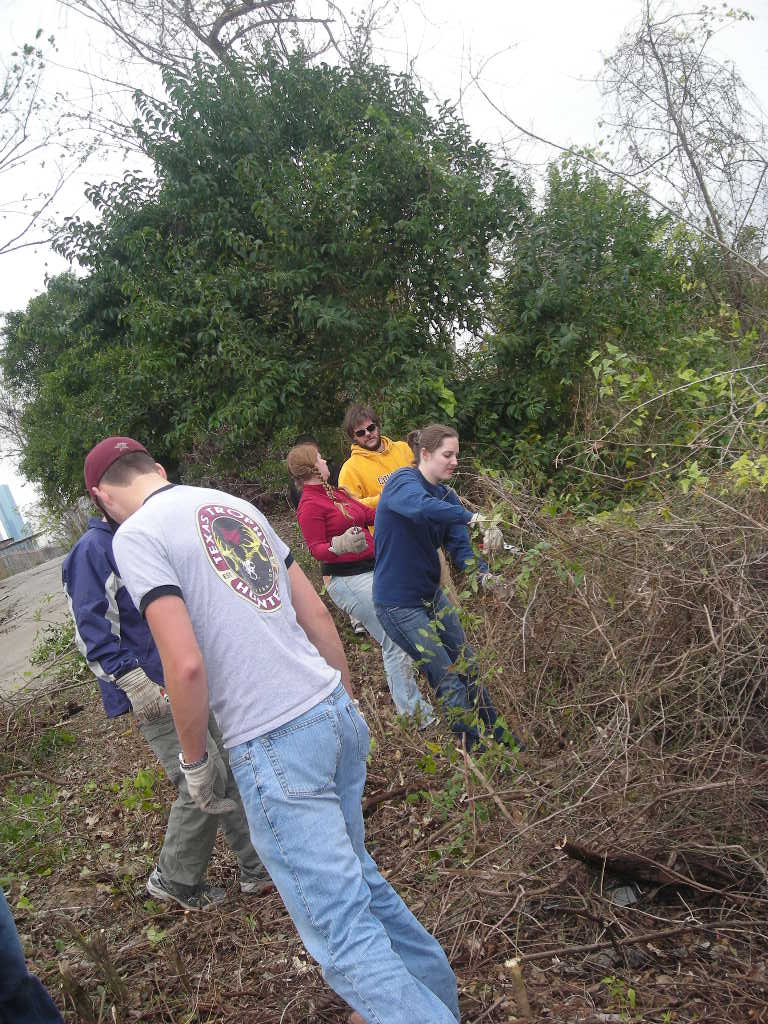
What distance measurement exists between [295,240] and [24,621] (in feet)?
22.4

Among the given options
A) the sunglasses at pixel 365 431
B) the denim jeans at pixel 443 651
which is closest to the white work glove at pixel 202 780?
the denim jeans at pixel 443 651

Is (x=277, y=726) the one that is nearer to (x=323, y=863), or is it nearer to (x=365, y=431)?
(x=323, y=863)

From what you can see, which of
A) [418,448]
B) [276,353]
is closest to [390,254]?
[276,353]

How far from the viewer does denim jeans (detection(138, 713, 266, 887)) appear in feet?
11.7

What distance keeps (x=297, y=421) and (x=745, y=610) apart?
229 inches

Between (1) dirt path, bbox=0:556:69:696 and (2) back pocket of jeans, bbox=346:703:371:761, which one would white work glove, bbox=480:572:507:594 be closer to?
(2) back pocket of jeans, bbox=346:703:371:761

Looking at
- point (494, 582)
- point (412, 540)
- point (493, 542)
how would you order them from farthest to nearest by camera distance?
point (412, 540) < point (493, 542) < point (494, 582)

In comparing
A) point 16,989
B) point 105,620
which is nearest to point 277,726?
point 16,989

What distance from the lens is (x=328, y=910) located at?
2.02 meters

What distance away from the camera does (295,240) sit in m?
7.87

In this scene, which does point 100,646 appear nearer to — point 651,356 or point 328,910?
point 328,910

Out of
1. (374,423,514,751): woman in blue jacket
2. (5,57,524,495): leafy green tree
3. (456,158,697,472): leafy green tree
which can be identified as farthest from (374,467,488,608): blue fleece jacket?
(5,57,524,495): leafy green tree

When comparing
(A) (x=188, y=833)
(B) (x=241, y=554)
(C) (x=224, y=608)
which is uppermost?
(B) (x=241, y=554)

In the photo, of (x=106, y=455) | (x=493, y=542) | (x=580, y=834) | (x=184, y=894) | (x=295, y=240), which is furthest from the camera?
(x=295, y=240)
